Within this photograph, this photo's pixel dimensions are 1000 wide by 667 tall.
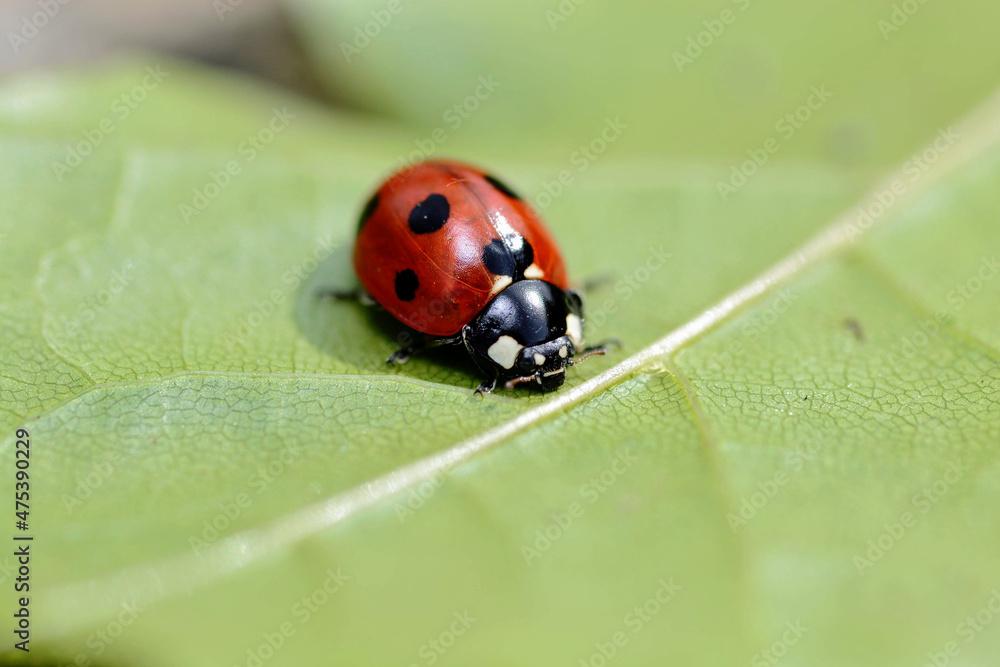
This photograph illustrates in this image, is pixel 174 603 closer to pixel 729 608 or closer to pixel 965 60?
pixel 729 608

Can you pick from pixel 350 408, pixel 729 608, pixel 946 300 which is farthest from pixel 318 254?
pixel 946 300
